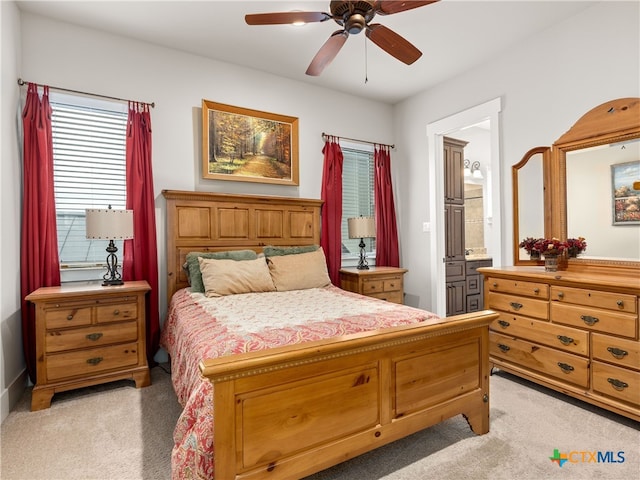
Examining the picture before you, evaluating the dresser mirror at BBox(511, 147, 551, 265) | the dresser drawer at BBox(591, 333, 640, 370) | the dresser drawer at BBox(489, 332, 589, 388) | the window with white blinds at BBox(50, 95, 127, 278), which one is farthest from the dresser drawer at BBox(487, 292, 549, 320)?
the window with white blinds at BBox(50, 95, 127, 278)

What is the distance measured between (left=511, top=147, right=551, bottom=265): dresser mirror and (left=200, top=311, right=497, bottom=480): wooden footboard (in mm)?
1574

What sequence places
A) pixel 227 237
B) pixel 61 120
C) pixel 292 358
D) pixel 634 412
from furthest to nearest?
pixel 227 237
pixel 61 120
pixel 634 412
pixel 292 358

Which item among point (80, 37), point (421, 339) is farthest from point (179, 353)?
point (80, 37)

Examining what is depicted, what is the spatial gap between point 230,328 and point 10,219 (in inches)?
78.2

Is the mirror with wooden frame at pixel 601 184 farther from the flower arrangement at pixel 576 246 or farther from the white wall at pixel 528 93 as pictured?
the white wall at pixel 528 93

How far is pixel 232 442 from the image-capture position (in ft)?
4.15

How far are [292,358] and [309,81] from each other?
3534mm

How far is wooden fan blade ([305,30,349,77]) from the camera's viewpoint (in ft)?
7.20

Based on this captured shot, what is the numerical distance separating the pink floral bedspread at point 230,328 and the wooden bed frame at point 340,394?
0.13 meters

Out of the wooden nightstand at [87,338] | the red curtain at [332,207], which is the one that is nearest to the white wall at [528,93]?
the red curtain at [332,207]

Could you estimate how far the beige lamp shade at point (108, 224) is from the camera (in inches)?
102

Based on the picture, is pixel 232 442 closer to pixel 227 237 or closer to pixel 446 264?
pixel 227 237

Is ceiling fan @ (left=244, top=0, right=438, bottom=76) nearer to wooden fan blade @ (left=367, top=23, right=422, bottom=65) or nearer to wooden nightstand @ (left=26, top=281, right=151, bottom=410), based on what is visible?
wooden fan blade @ (left=367, top=23, right=422, bottom=65)

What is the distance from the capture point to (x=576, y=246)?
8.99ft
